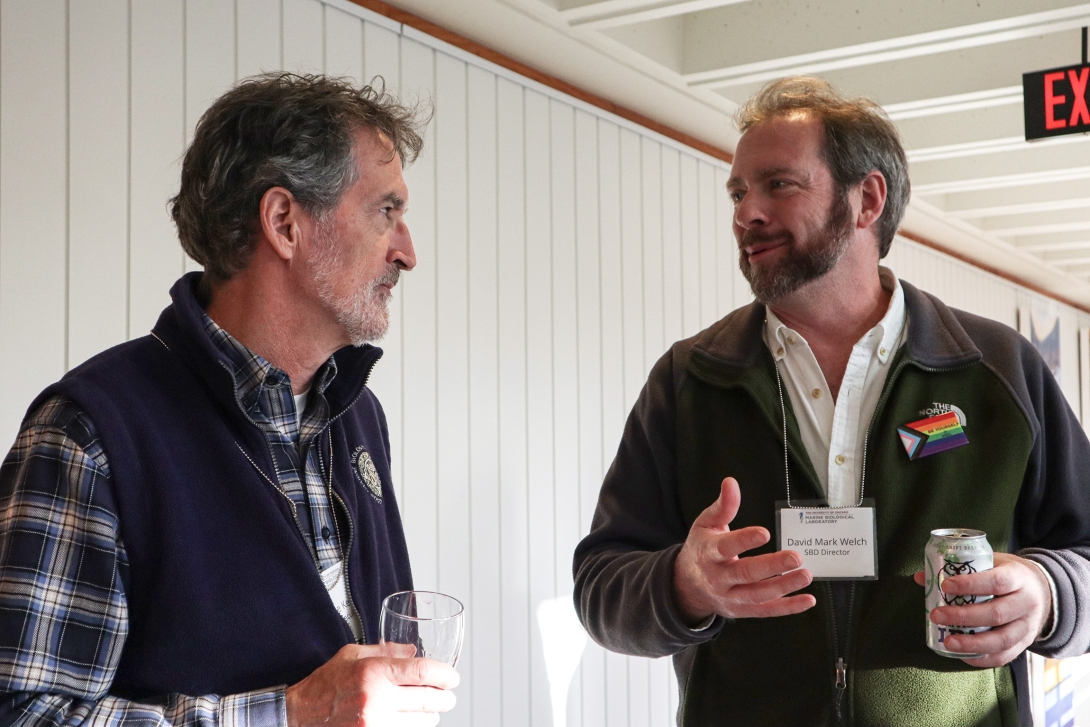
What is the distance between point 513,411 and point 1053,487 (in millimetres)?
2375

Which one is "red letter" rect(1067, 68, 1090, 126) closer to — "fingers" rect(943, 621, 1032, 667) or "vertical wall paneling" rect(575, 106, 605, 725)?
"vertical wall paneling" rect(575, 106, 605, 725)

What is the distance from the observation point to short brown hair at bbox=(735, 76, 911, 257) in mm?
2229

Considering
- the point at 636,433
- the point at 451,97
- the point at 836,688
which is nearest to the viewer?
the point at 836,688

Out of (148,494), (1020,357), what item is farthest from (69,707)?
(1020,357)

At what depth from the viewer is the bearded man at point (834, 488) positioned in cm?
175

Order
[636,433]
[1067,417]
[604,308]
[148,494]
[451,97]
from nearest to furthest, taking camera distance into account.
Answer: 1. [148,494]
2. [1067,417]
3. [636,433]
4. [451,97]
5. [604,308]

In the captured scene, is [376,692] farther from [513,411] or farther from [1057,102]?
[1057,102]

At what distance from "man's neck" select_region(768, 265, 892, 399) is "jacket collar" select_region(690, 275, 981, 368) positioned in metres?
0.06

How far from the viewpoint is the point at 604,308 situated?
15.0 ft

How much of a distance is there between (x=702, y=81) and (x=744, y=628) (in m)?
2.90

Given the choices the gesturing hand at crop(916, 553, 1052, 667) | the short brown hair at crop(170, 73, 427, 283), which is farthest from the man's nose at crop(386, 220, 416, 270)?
the gesturing hand at crop(916, 553, 1052, 667)

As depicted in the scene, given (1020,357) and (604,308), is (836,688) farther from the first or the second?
(604,308)

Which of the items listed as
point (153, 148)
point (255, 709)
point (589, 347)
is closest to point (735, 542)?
point (255, 709)

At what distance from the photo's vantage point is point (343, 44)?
3.34 meters
